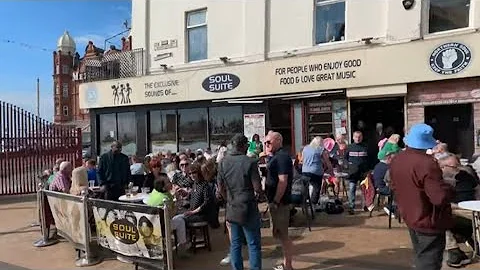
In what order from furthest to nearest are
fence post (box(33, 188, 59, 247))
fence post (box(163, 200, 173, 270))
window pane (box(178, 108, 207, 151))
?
window pane (box(178, 108, 207, 151)), fence post (box(33, 188, 59, 247)), fence post (box(163, 200, 173, 270))

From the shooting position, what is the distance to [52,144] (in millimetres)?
16078

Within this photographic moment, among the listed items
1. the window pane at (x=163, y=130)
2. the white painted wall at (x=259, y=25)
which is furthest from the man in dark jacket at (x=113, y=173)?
the window pane at (x=163, y=130)

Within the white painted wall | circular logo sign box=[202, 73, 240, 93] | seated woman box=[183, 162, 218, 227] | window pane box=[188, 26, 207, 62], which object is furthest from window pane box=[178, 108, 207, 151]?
seated woman box=[183, 162, 218, 227]

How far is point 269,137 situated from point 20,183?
1182cm

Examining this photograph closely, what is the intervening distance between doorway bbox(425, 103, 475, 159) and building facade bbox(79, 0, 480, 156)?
0.02 m

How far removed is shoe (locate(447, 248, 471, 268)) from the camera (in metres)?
5.86

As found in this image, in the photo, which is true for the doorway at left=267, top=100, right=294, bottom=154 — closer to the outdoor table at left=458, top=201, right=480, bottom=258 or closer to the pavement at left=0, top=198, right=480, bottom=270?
the pavement at left=0, top=198, right=480, bottom=270

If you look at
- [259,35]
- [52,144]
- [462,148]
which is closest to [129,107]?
[52,144]

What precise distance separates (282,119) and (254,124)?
93cm

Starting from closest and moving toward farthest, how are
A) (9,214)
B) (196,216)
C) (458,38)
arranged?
(196,216) < (458,38) < (9,214)

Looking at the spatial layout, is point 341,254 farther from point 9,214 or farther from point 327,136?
point 9,214

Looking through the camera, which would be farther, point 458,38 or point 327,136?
point 327,136

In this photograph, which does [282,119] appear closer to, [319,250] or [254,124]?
[254,124]

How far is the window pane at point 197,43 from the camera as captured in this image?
55.0 feet
